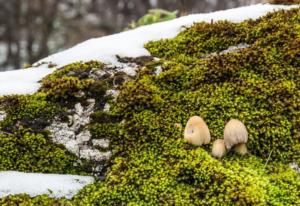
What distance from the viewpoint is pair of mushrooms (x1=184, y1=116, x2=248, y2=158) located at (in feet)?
9.43

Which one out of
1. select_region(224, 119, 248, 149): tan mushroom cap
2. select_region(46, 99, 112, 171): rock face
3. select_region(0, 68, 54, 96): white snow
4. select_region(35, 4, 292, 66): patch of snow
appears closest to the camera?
select_region(224, 119, 248, 149): tan mushroom cap

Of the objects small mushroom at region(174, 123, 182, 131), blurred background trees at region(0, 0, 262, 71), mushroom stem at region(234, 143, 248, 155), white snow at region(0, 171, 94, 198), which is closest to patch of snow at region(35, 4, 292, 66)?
small mushroom at region(174, 123, 182, 131)

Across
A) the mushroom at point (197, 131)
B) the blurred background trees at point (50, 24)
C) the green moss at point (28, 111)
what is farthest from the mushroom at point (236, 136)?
the blurred background trees at point (50, 24)

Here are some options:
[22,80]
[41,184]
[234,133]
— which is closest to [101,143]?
[41,184]

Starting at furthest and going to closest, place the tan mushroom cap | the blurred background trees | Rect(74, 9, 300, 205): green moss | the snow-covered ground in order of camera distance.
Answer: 1. the blurred background trees
2. the snow-covered ground
3. the tan mushroom cap
4. Rect(74, 9, 300, 205): green moss

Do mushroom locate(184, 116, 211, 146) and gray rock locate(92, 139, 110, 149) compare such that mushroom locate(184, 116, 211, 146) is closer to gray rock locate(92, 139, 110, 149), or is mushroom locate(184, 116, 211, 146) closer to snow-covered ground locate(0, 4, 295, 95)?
gray rock locate(92, 139, 110, 149)

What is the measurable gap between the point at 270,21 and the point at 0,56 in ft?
70.3

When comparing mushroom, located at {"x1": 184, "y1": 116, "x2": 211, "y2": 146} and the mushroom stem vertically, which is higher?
mushroom, located at {"x1": 184, "y1": 116, "x2": 211, "y2": 146}

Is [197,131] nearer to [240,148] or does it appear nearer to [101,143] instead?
[240,148]

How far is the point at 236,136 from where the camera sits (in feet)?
9.39

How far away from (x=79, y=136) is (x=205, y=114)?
0.88 meters

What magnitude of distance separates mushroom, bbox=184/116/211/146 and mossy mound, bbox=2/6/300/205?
0.05 meters

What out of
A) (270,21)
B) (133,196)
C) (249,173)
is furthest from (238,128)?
(270,21)

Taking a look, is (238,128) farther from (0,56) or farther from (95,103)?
(0,56)
